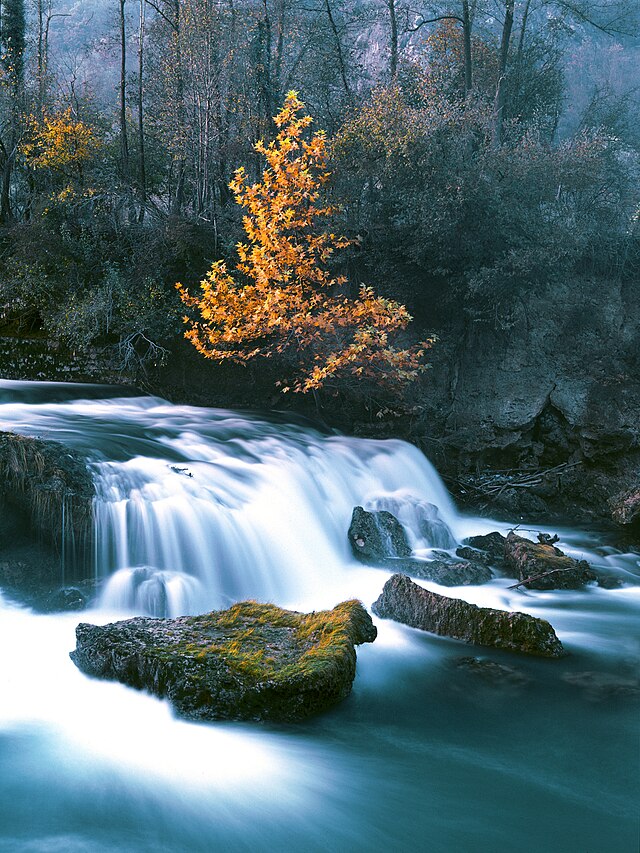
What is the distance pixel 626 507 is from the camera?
32.5 feet

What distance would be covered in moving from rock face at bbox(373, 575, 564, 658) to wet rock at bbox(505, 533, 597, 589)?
5.37ft

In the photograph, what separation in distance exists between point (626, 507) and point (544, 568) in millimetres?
2751

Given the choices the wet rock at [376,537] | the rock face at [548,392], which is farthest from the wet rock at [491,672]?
the rock face at [548,392]

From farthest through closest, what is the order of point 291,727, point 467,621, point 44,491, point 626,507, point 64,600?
point 626,507 < point 44,491 < point 64,600 < point 467,621 < point 291,727

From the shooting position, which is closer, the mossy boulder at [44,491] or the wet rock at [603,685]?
the wet rock at [603,685]

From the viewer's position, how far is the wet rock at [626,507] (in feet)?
32.0

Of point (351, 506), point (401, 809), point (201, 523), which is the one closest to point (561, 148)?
point (351, 506)

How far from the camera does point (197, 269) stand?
1305cm

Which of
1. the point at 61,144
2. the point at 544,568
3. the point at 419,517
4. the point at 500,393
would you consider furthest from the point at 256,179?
the point at 544,568

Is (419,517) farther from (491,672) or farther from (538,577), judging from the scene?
(491,672)

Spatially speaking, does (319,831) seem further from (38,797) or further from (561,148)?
(561,148)

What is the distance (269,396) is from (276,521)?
4671 mm

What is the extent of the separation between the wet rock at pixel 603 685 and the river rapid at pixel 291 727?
0.06ft

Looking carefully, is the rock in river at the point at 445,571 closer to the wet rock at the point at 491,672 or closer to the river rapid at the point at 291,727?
the river rapid at the point at 291,727
